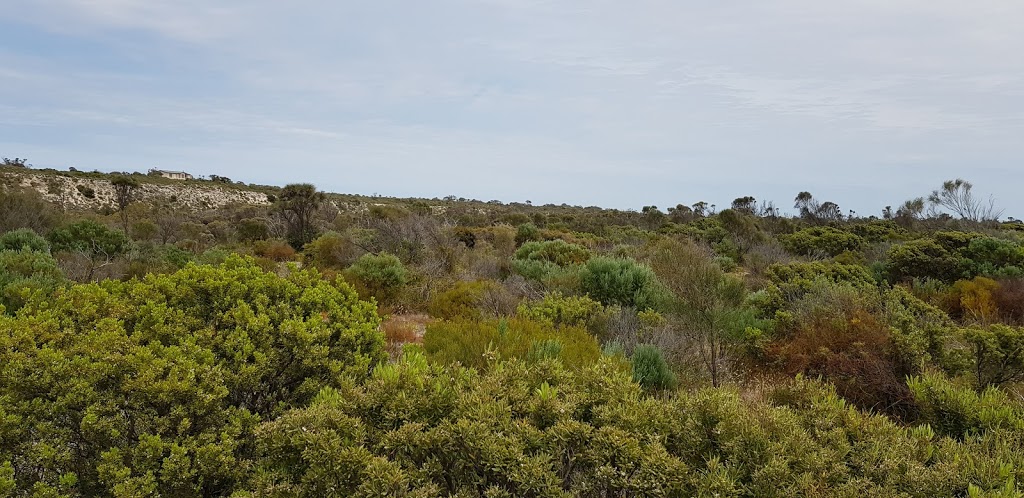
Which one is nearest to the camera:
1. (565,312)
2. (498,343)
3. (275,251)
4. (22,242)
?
(498,343)

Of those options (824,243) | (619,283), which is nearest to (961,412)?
(619,283)

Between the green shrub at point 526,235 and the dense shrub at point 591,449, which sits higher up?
the green shrub at point 526,235

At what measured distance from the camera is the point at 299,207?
2233 cm

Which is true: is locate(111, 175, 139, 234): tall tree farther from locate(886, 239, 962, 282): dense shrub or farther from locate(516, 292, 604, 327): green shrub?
locate(886, 239, 962, 282): dense shrub

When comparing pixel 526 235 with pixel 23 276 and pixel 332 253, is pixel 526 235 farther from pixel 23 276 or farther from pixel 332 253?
pixel 23 276

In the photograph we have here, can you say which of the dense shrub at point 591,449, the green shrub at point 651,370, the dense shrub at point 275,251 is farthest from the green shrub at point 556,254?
the dense shrub at point 591,449

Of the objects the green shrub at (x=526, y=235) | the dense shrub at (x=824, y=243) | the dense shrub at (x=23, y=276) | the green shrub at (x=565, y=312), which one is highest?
the dense shrub at (x=824, y=243)

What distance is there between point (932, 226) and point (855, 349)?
91.8 feet

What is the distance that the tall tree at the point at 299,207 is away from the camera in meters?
22.1

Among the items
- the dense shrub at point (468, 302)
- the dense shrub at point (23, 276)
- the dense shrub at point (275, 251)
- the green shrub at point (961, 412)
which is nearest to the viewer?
the green shrub at point (961, 412)

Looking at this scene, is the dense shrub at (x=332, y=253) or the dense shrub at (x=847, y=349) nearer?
the dense shrub at (x=847, y=349)

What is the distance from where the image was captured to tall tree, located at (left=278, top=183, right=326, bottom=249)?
72.6 ft

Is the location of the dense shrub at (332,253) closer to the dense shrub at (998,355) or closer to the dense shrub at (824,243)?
the dense shrub at (998,355)

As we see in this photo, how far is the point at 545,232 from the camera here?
24391 millimetres
